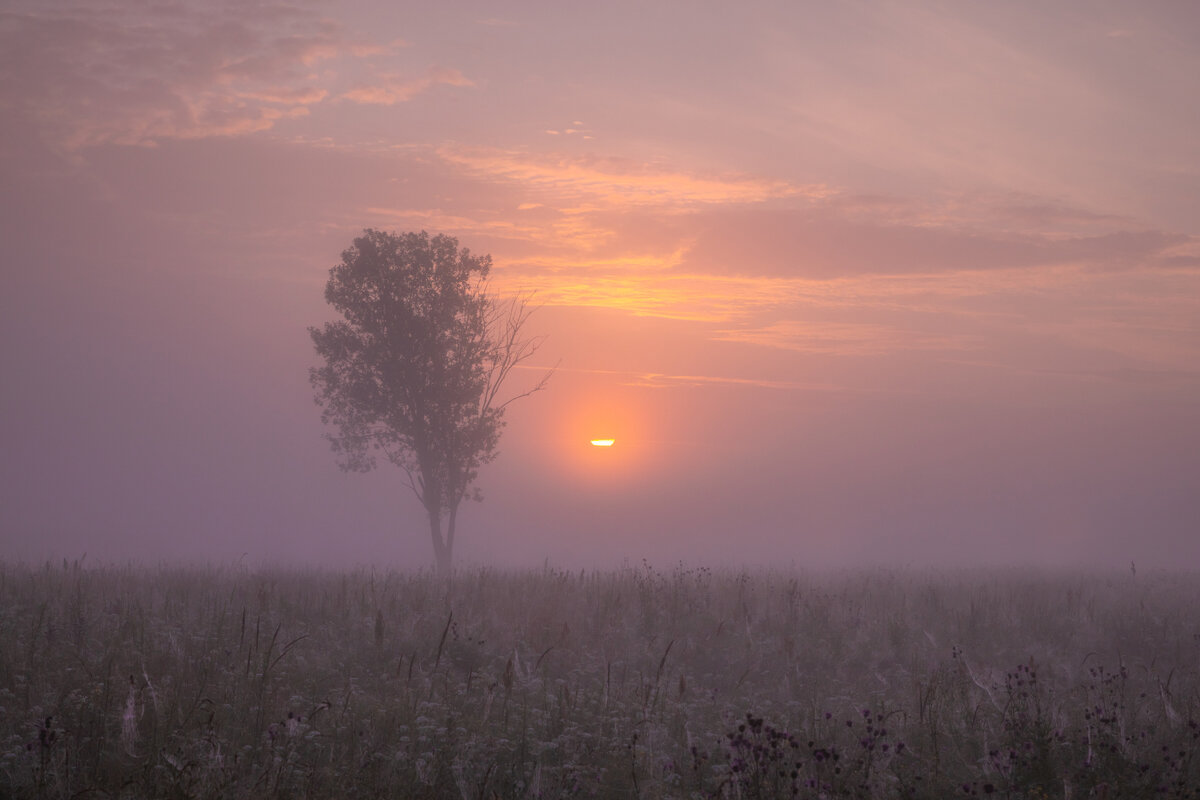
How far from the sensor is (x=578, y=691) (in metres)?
9.04

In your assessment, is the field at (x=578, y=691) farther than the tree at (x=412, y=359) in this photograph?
No

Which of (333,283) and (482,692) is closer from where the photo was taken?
(482,692)

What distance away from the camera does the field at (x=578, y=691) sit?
6.50 m

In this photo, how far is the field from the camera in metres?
6.50

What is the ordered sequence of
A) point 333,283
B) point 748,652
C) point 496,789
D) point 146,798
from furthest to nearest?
point 333,283, point 748,652, point 496,789, point 146,798

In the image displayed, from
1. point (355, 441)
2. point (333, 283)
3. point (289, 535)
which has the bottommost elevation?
point (289, 535)

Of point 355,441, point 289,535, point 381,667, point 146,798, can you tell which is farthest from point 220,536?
point 146,798

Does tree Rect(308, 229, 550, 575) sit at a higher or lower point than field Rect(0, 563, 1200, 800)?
higher

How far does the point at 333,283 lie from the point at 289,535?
51305mm

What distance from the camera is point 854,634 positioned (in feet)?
45.2

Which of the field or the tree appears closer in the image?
the field

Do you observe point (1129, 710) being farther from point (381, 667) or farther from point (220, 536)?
point (220, 536)

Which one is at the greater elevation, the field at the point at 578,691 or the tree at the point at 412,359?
the tree at the point at 412,359

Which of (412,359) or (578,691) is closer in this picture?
(578,691)
